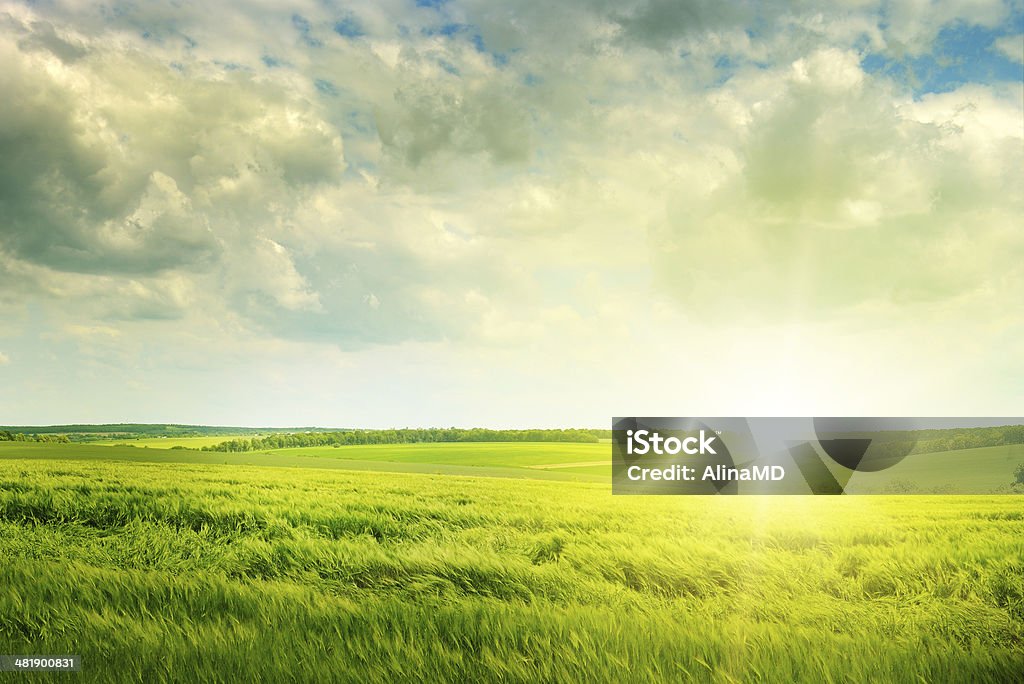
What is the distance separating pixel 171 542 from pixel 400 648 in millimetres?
5072

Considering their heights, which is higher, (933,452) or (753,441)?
(753,441)

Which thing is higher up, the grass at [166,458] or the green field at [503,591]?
the green field at [503,591]

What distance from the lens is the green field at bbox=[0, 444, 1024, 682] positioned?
3.72 metres

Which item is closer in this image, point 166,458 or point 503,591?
point 503,591

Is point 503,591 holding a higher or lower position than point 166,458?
higher

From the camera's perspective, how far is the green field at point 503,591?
3723mm

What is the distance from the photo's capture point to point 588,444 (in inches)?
2185

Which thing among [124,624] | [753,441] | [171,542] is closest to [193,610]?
[124,624]

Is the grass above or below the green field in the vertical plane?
below

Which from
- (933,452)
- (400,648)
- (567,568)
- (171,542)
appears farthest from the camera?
(933,452)

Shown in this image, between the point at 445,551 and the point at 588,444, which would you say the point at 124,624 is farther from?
the point at 588,444

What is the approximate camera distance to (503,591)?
5445 millimetres

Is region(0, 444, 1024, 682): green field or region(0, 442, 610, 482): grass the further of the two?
region(0, 442, 610, 482): grass

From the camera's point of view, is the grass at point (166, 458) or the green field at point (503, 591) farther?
the grass at point (166, 458)
